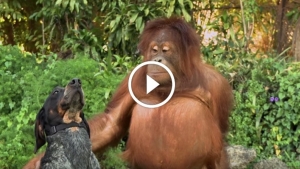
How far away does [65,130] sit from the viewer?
3.05 metres

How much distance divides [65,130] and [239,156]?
2493mm

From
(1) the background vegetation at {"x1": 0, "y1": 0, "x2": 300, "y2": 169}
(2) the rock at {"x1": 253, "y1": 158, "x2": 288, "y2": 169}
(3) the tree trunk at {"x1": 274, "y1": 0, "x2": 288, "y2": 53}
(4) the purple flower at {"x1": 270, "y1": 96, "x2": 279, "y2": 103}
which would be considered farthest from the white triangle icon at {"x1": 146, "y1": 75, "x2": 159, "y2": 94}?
(3) the tree trunk at {"x1": 274, "y1": 0, "x2": 288, "y2": 53}

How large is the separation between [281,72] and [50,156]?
3.64m

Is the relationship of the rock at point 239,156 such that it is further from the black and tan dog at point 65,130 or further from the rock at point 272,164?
the black and tan dog at point 65,130

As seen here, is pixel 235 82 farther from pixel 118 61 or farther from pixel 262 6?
pixel 262 6

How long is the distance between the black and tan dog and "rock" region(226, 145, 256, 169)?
91.6 inches

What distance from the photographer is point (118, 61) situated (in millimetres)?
6215

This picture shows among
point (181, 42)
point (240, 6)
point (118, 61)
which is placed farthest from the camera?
point (240, 6)

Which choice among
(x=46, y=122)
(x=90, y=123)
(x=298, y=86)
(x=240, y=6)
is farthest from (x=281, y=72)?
(x=46, y=122)

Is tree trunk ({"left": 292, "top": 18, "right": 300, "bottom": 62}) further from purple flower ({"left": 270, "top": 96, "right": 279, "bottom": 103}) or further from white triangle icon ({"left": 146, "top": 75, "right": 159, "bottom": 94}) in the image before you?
white triangle icon ({"left": 146, "top": 75, "right": 159, "bottom": 94})

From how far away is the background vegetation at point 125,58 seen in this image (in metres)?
4.78

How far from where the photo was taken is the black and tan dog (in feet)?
9.80

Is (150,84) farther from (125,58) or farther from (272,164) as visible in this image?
(125,58)

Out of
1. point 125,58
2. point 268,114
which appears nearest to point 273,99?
point 268,114
